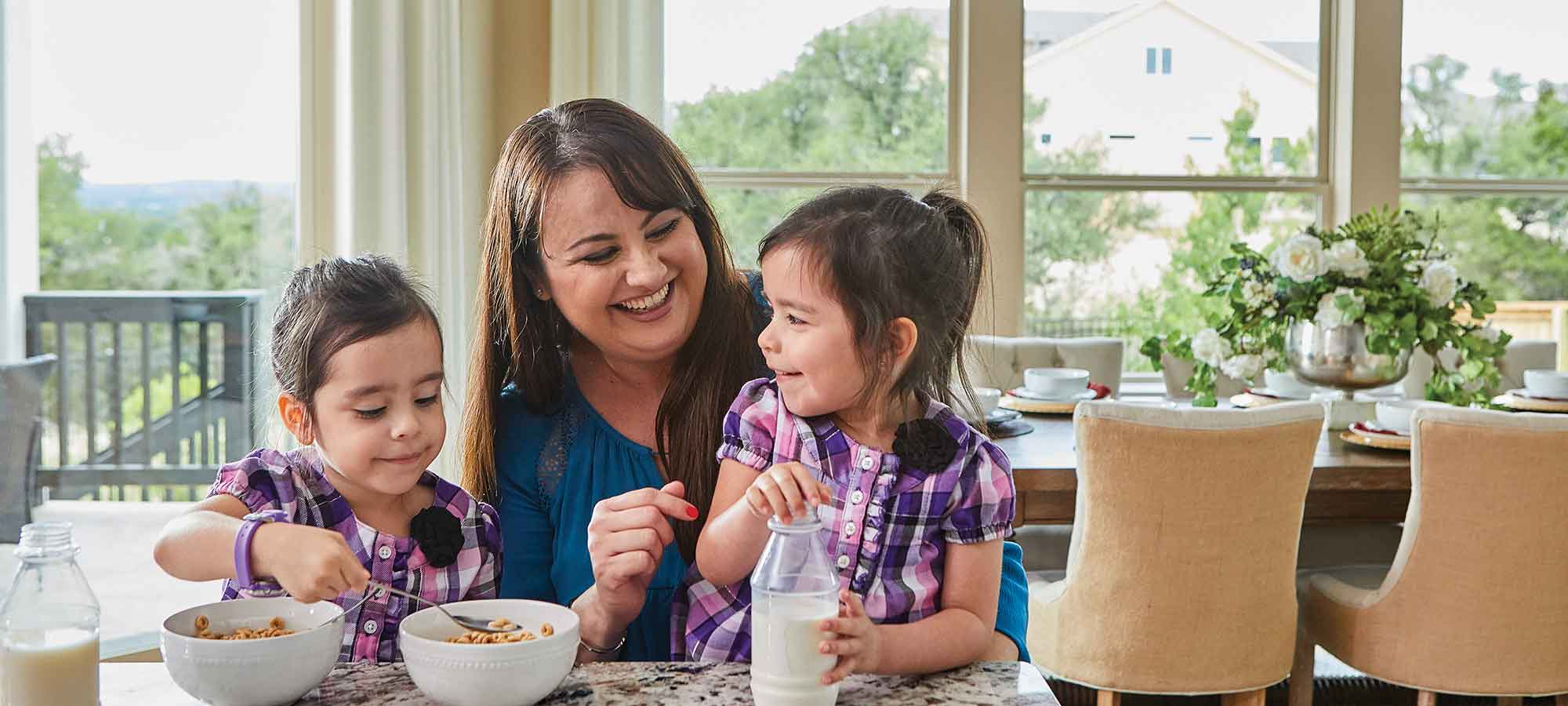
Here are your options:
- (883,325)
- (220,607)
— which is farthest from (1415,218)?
(220,607)

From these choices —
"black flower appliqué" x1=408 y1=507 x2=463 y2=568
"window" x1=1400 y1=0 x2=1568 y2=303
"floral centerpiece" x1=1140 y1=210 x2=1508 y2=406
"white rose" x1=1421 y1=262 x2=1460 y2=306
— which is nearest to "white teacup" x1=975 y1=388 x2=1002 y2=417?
"floral centerpiece" x1=1140 y1=210 x2=1508 y2=406

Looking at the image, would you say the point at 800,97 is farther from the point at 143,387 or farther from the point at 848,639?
the point at 848,639

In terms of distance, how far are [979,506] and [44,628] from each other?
0.79 m

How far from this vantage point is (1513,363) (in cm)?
432

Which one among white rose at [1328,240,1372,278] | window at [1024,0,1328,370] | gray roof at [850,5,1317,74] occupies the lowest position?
white rose at [1328,240,1372,278]

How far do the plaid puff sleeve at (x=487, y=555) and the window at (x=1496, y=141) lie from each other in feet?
15.4

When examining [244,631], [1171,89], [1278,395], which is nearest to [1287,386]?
[1278,395]

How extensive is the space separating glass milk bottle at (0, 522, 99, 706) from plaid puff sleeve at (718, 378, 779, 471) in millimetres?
608

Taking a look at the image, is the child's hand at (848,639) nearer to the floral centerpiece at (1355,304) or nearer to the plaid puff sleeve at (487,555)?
the plaid puff sleeve at (487,555)

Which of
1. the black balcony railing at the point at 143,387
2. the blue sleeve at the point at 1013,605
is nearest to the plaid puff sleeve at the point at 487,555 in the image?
the blue sleeve at the point at 1013,605

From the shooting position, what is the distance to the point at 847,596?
100 cm

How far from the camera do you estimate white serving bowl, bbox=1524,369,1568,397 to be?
360cm

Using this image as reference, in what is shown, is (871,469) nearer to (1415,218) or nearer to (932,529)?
(932,529)

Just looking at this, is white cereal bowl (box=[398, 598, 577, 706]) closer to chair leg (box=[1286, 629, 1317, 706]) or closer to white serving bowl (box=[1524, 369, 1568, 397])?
chair leg (box=[1286, 629, 1317, 706])
